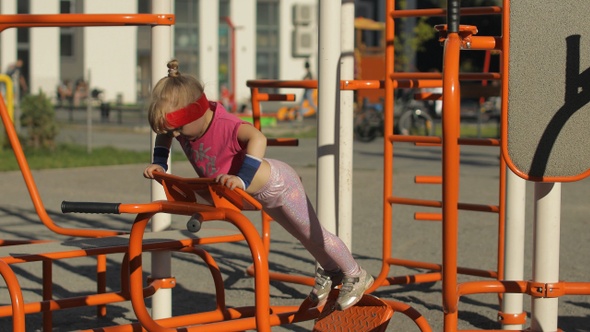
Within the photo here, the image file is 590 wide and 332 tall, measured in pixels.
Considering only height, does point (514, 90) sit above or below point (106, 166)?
above

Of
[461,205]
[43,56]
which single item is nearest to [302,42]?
[461,205]

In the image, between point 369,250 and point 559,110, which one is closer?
point 559,110

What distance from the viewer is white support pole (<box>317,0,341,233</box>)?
5.22 m

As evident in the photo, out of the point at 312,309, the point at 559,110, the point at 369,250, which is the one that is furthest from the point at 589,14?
the point at 369,250

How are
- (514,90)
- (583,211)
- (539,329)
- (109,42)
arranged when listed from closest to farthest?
1. (514,90)
2. (539,329)
3. (583,211)
4. (109,42)

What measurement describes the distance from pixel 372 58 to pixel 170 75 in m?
29.8

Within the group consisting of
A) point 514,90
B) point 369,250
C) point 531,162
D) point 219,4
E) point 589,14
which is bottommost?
point 369,250

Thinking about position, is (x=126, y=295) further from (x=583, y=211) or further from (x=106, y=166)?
(x=106, y=166)

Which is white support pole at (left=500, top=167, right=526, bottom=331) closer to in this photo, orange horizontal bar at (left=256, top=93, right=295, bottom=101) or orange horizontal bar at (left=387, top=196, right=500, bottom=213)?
orange horizontal bar at (left=387, top=196, right=500, bottom=213)

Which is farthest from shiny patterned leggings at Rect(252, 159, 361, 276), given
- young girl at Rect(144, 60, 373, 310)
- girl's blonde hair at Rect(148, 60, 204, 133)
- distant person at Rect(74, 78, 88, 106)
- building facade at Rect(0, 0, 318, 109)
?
building facade at Rect(0, 0, 318, 109)

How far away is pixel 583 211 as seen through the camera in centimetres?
1023

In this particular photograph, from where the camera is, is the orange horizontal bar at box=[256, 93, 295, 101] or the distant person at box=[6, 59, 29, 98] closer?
the orange horizontal bar at box=[256, 93, 295, 101]

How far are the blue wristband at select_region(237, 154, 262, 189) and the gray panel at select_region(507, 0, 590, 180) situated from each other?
34.7 inches

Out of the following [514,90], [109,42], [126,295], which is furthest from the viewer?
[109,42]
